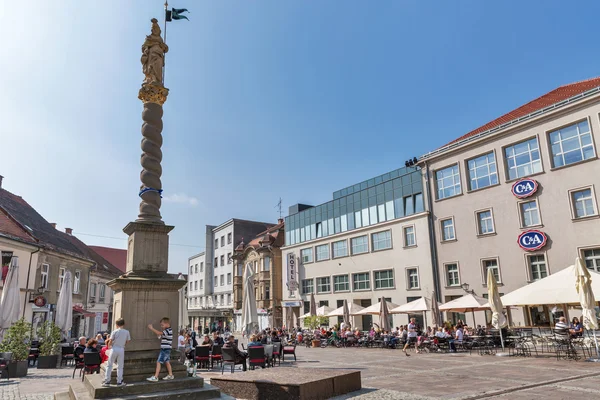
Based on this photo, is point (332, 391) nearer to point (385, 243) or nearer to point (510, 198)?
point (510, 198)

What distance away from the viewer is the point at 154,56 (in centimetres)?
1049

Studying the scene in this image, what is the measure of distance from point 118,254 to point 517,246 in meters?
56.0

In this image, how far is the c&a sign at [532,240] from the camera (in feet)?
79.5

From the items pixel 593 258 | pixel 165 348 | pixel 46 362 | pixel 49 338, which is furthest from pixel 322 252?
pixel 165 348

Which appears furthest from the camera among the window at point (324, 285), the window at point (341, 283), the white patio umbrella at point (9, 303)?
the window at point (324, 285)

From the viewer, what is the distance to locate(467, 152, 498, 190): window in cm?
2778

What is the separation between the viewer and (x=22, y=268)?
24406mm

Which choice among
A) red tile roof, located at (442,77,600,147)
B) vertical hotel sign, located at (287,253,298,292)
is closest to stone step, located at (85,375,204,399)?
red tile roof, located at (442,77,600,147)

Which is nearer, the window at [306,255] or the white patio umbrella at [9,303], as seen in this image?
the white patio umbrella at [9,303]

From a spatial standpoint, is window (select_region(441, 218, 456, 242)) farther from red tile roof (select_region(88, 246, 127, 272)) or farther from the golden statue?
red tile roof (select_region(88, 246, 127, 272))

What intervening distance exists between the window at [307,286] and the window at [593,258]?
24.9 metres

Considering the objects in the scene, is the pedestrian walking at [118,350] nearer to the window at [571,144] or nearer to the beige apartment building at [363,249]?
the window at [571,144]

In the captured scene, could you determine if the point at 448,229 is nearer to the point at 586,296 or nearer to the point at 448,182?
the point at 448,182

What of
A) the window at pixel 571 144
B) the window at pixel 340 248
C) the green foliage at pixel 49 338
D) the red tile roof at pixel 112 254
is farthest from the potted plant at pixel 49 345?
the red tile roof at pixel 112 254
